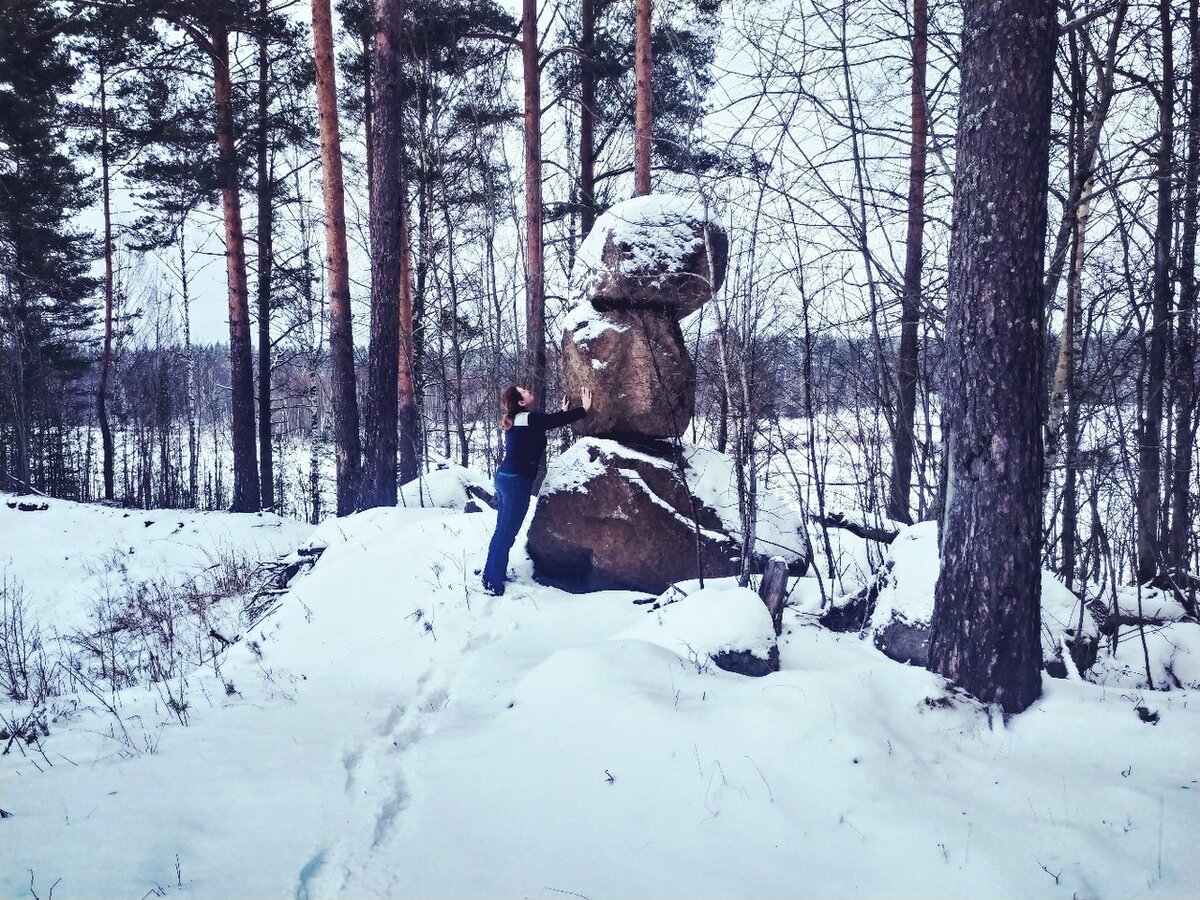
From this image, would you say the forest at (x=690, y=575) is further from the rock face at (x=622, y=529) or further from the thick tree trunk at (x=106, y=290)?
the thick tree trunk at (x=106, y=290)

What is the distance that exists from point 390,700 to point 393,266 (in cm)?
630

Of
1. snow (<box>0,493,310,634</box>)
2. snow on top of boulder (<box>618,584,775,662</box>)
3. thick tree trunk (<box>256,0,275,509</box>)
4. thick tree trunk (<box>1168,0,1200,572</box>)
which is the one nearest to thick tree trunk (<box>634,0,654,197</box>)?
thick tree trunk (<box>1168,0,1200,572</box>)

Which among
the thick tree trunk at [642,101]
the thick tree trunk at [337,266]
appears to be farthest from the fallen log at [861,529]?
the thick tree trunk at [337,266]

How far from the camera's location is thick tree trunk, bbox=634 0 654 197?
8898 mm

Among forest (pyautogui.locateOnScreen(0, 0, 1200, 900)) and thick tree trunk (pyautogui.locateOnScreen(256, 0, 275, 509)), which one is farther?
thick tree trunk (pyautogui.locateOnScreen(256, 0, 275, 509))

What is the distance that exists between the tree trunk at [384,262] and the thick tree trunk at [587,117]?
3965mm

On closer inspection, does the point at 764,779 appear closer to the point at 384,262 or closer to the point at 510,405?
the point at 510,405

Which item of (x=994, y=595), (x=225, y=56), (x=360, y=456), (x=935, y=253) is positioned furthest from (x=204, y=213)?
(x=994, y=595)

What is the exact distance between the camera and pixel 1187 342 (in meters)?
6.00

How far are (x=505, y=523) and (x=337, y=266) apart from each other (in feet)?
20.3

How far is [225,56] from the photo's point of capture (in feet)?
39.0

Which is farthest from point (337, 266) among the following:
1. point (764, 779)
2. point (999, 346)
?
point (764, 779)

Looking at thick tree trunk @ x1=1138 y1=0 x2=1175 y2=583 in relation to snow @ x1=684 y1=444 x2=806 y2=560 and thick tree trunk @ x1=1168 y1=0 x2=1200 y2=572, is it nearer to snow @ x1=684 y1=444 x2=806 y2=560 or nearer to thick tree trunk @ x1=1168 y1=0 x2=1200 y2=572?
thick tree trunk @ x1=1168 y1=0 x2=1200 y2=572

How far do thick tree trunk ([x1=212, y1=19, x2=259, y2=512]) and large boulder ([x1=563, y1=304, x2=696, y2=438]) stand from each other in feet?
30.3
